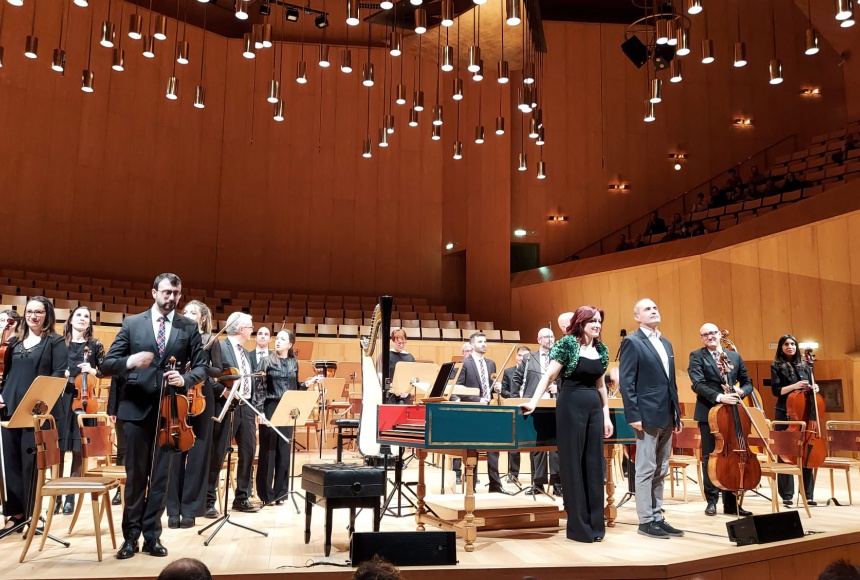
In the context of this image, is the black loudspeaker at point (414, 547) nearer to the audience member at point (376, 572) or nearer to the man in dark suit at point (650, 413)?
the man in dark suit at point (650, 413)

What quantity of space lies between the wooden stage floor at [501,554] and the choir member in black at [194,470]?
0.14 m

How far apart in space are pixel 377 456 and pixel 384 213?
10.8m

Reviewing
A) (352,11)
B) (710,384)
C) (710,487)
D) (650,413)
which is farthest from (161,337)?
(352,11)

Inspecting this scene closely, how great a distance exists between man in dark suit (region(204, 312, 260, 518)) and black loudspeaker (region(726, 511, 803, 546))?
319 cm

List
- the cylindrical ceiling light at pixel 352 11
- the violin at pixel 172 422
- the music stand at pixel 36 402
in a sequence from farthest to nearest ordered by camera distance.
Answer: the cylindrical ceiling light at pixel 352 11 < the music stand at pixel 36 402 < the violin at pixel 172 422

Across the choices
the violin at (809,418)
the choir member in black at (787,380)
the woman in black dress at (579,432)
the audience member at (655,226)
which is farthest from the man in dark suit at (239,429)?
the audience member at (655,226)

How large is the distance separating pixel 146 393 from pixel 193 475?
1175 mm

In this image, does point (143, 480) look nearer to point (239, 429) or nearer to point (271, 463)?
point (239, 429)

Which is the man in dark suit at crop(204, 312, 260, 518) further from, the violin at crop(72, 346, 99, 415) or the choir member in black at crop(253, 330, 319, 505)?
the violin at crop(72, 346, 99, 415)

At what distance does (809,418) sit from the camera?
5.54 meters

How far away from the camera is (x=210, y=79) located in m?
14.4

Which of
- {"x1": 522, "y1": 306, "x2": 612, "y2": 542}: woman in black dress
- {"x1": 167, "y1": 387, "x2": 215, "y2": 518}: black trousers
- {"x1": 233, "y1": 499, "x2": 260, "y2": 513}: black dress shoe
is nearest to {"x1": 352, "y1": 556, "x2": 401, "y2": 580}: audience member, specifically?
{"x1": 522, "y1": 306, "x2": 612, "y2": 542}: woman in black dress

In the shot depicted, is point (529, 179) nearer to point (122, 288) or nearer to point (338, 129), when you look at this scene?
point (338, 129)

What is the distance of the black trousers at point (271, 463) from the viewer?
537 centimetres
